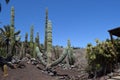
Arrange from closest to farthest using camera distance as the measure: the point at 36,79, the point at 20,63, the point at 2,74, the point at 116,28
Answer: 1. the point at 116,28
2. the point at 36,79
3. the point at 2,74
4. the point at 20,63

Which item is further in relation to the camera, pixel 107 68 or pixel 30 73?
pixel 30 73

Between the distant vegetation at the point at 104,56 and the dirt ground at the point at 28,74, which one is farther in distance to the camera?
the dirt ground at the point at 28,74

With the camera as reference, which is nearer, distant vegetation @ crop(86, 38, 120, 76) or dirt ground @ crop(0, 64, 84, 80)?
distant vegetation @ crop(86, 38, 120, 76)

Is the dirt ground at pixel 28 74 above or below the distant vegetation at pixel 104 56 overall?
below

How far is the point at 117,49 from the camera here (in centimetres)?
1878

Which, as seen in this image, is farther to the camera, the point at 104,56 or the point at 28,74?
the point at 28,74

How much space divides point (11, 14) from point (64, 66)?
7390mm

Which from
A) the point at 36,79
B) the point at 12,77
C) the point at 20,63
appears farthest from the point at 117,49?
the point at 20,63

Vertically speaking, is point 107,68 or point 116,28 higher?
point 116,28

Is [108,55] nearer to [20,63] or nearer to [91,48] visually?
[91,48]

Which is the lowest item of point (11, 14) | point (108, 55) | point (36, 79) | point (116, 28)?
point (36, 79)

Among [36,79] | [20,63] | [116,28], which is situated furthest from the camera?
[20,63]

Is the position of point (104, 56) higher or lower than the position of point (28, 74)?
higher

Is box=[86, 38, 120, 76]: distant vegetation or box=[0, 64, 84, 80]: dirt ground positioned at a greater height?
box=[86, 38, 120, 76]: distant vegetation
